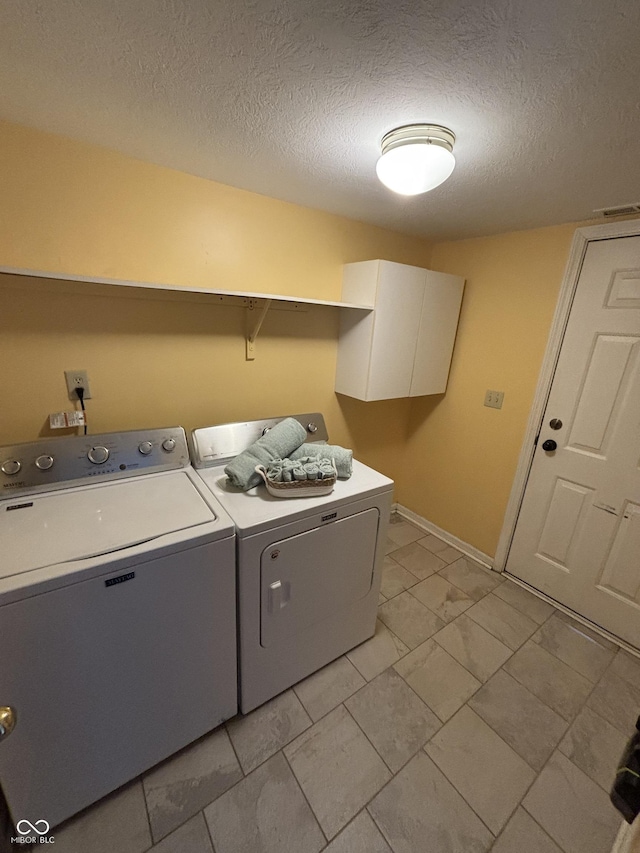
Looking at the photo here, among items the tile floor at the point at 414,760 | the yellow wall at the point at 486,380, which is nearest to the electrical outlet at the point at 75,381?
the tile floor at the point at 414,760

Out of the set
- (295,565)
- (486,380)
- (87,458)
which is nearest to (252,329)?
(87,458)

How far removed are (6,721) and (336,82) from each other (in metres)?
1.63

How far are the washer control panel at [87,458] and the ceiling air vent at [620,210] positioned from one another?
2.20m

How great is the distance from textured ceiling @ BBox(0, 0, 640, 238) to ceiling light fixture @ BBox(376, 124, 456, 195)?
38 millimetres

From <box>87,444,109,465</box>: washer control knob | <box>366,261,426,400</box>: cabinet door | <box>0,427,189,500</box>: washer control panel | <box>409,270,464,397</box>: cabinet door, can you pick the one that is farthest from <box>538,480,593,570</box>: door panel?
<box>87,444,109,465</box>: washer control knob

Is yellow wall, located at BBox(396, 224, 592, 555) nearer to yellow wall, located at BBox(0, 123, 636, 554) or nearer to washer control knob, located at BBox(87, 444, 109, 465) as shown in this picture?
yellow wall, located at BBox(0, 123, 636, 554)

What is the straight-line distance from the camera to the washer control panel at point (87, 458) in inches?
47.9

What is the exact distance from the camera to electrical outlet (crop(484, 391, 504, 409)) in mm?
2189

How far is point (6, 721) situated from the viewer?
68cm

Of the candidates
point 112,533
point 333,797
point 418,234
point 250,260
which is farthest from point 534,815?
point 418,234

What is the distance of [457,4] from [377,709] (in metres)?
2.20

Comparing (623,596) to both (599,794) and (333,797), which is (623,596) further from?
(333,797)

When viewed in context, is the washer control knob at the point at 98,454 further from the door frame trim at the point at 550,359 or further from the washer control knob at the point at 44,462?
the door frame trim at the point at 550,359

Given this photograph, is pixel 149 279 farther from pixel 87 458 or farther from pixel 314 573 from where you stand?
pixel 314 573
